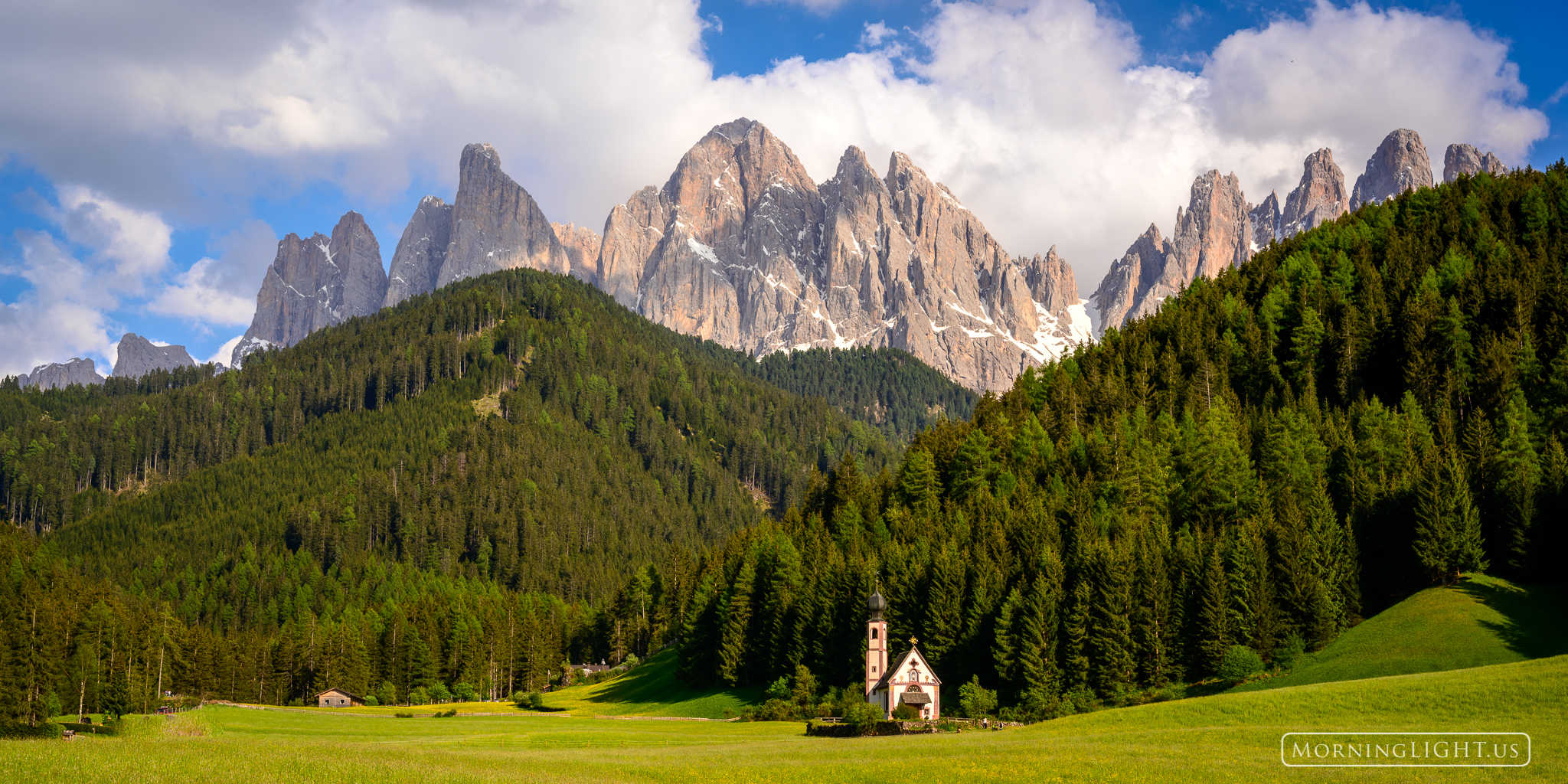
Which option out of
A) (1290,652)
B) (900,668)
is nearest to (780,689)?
(900,668)

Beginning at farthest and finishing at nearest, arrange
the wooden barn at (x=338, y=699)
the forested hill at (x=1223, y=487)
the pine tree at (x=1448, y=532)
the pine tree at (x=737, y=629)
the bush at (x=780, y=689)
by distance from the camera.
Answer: the wooden barn at (x=338, y=699) → the pine tree at (x=737, y=629) → the bush at (x=780, y=689) → the forested hill at (x=1223, y=487) → the pine tree at (x=1448, y=532)

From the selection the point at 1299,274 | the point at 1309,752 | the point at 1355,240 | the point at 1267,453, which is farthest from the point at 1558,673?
the point at 1355,240

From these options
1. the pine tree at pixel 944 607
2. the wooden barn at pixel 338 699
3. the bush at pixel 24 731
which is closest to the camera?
the bush at pixel 24 731

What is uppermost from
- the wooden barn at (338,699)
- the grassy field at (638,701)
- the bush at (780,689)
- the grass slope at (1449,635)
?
the grass slope at (1449,635)

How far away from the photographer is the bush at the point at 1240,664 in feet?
232

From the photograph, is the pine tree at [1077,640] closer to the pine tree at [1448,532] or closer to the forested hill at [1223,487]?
the forested hill at [1223,487]

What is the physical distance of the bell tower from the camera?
274ft

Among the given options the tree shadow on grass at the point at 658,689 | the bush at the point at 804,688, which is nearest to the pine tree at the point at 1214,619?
the bush at the point at 804,688

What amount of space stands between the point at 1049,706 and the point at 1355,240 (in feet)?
316

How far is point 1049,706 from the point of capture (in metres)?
72.8

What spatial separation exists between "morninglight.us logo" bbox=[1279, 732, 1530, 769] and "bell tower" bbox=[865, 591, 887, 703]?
39.7 metres

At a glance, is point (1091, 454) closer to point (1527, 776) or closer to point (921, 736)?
point (921, 736)

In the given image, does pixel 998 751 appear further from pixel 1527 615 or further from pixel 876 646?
pixel 1527 615

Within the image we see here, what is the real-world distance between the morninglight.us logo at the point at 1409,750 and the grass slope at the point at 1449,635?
20.4 meters
